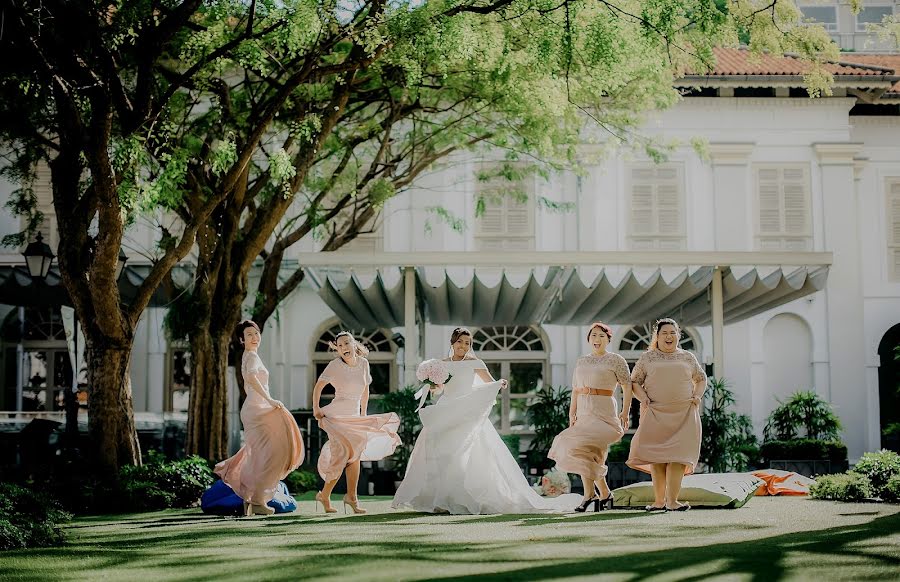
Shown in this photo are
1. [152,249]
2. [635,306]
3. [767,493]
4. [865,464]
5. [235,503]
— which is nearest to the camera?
[235,503]

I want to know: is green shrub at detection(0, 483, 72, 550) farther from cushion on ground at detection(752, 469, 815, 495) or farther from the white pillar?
the white pillar

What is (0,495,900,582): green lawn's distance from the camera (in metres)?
6.12

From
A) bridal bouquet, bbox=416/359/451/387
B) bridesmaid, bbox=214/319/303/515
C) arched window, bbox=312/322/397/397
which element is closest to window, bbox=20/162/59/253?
arched window, bbox=312/322/397/397

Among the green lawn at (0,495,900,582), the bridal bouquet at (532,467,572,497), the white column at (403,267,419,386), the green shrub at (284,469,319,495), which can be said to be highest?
the white column at (403,267,419,386)

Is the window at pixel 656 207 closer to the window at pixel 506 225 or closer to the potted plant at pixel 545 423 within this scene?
the window at pixel 506 225

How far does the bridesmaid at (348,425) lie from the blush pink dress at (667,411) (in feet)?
7.48

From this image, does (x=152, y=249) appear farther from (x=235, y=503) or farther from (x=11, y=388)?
(x=235, y=503)

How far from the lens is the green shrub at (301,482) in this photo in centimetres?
1570

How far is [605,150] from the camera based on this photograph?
55.6 feet

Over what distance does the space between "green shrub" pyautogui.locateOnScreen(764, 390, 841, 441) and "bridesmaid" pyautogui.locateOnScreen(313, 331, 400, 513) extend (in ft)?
29.5

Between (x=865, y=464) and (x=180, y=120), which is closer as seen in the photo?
(x=865, y=464)

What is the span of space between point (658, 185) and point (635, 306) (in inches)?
255

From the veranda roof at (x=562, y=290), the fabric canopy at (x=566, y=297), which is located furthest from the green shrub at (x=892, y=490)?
the fabric canopy at (x=566, y=297)

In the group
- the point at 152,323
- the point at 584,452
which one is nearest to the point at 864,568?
the point at 584,452
